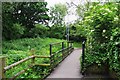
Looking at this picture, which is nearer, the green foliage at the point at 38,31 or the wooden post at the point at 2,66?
the wooden post at the point at 2,66

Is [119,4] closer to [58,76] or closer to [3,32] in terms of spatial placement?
[58,76]

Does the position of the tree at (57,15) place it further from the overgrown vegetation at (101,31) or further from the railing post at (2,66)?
the railing post at (2,66)

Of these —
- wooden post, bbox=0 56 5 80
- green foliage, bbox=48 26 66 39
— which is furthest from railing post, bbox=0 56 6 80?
green foliage, bbox=48 26 66 39

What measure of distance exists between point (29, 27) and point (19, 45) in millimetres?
6220

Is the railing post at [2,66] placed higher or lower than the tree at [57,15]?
lower

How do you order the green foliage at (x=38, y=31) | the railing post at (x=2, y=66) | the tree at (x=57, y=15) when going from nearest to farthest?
the railing post at (x=2, y=66) < the green foliage at (x=38, y=31) < the tree at (x=57, y=15)

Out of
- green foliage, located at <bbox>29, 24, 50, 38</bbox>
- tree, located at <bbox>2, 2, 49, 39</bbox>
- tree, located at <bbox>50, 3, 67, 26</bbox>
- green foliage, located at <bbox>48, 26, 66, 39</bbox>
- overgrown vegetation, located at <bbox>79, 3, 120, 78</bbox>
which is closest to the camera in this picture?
overgrown vegetation, located at <bbox>79, 3, 120, 78</bbox>

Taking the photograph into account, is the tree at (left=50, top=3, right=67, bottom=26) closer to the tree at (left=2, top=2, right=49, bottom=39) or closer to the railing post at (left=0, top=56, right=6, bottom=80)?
the tree at (left=2, top=2, right=49, bottom=39)

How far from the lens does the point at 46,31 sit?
88.9 ft

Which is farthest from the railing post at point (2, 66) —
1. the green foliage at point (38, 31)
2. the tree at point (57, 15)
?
the tree at point (57, 15)

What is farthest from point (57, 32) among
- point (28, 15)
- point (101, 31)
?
point (101, 31)

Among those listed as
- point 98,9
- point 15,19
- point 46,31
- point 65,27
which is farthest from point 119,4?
point 65,27

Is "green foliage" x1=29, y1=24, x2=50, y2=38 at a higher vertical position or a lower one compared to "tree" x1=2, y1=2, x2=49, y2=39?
lower

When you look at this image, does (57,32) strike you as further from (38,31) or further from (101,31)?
(101,31)
